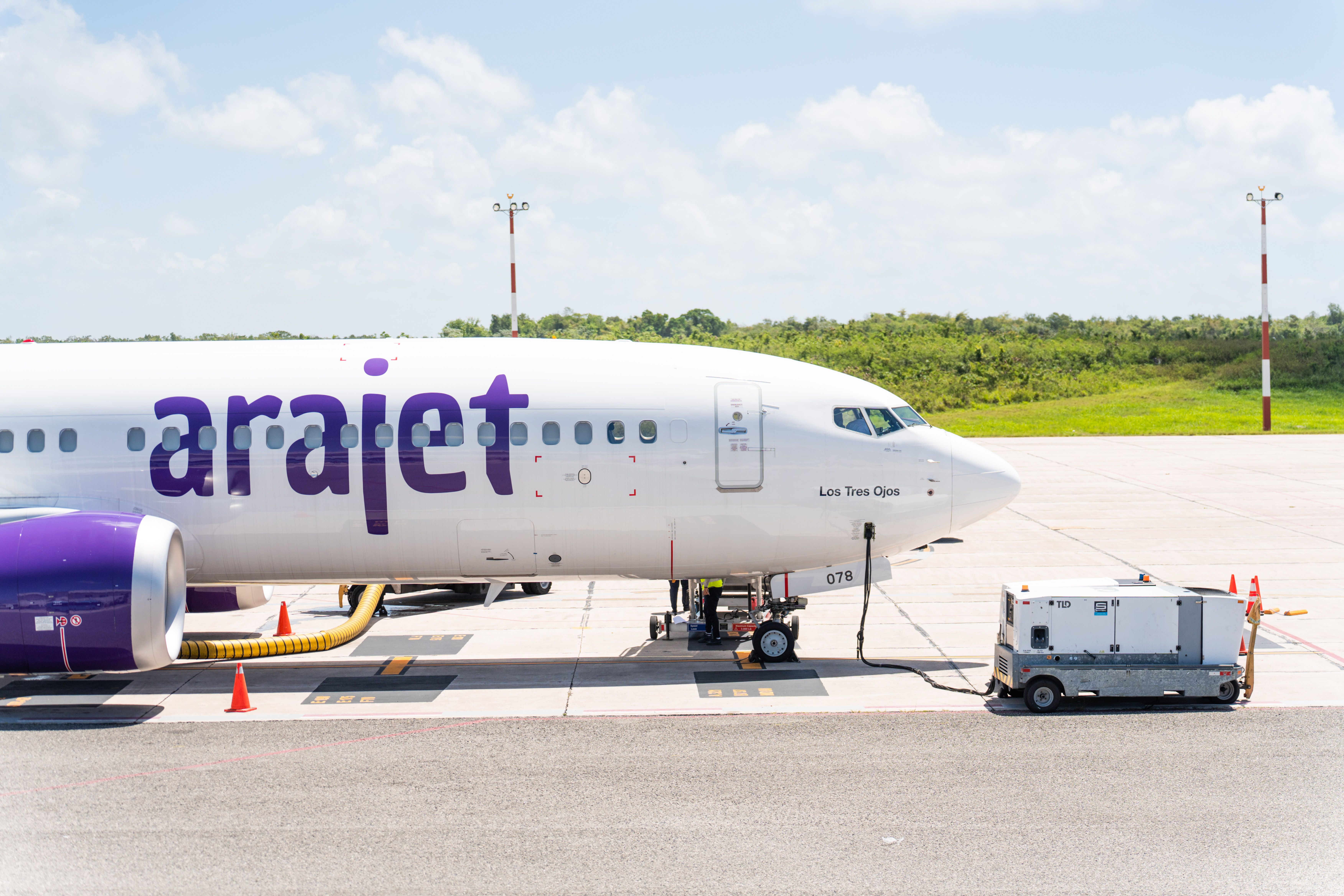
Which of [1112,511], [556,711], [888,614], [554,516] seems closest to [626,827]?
[556,711]

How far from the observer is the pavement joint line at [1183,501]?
30.9 metres

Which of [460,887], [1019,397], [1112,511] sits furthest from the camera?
[1019,397]

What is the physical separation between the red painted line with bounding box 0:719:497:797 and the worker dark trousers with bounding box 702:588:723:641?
4.96 m

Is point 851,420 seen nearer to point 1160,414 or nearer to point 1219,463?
point 1219,463

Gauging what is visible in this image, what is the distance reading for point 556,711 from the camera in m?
16.6

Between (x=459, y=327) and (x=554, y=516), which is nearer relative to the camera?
(x=554, y=516)

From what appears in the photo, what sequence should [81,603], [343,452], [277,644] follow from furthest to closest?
[277,644] → [343,452] → [81,603]

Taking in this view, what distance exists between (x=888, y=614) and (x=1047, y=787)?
9727mm

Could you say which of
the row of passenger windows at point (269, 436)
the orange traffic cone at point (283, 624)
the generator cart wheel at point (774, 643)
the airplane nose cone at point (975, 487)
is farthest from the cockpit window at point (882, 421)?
the orange traffic cone at point (283, 624)

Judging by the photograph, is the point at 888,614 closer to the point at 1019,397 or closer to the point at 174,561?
the point at 174,561

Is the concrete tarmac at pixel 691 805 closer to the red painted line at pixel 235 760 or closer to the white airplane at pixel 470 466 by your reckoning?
the red painted line at pixel 235 760

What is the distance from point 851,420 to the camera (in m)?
18.9

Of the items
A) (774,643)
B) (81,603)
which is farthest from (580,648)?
(81,603)

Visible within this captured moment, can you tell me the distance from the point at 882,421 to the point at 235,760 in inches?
414
